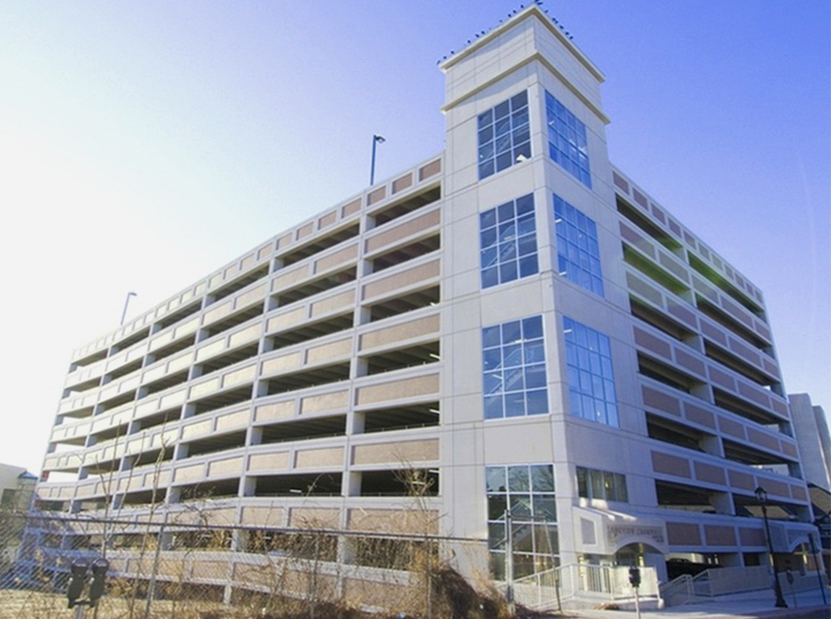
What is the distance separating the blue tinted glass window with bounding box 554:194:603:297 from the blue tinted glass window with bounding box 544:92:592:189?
9.47 feet

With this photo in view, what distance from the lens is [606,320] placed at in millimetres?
31406

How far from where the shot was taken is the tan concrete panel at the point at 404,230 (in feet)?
116

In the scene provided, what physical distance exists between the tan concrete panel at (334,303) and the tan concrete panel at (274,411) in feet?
21.7

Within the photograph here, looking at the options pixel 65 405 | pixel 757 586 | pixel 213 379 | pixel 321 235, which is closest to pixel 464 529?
pixel 757 586

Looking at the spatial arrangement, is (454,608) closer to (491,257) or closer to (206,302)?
(491,257)

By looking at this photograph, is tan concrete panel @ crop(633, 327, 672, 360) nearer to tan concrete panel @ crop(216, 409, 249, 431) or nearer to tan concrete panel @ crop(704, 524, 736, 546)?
tan concrete panel @ crop(704, 524, 736, 546)

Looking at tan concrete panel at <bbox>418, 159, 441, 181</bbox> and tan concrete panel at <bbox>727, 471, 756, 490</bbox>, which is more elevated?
tan concrete panel at <bbox>418, 159, 441, 181</bbox>

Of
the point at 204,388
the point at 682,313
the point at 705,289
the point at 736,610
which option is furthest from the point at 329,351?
the point at 705,289

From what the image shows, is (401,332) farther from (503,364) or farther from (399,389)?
(503,364)

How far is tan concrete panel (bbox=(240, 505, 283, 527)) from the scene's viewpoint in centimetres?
3550

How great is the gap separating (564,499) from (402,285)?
16334 millimetres

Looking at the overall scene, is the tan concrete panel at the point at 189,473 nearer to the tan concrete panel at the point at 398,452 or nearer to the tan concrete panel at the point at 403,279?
the tan concrete panel at the point at 398,452

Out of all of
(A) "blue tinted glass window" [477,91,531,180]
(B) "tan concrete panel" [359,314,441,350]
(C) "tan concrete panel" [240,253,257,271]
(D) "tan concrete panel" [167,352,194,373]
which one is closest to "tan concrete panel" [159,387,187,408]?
(D) "tan concrete panel" [167,352,194,373]

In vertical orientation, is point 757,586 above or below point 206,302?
below
